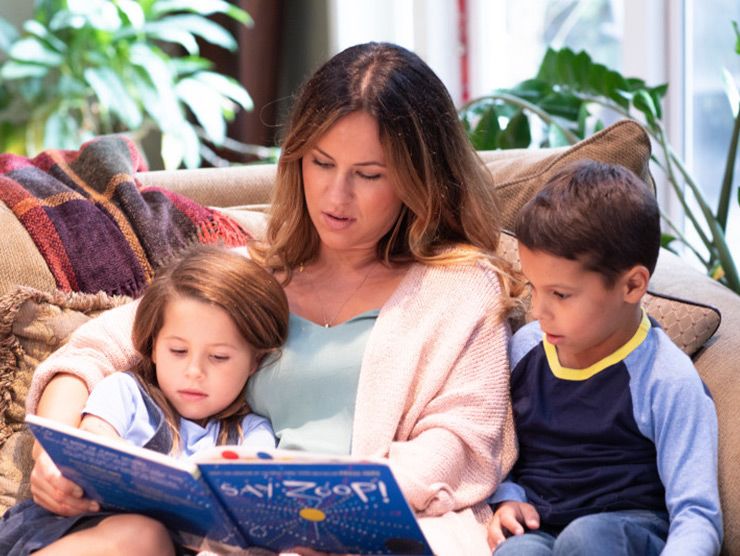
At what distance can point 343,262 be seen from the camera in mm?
1970

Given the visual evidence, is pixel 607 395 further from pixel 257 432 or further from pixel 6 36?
pixel 6 36

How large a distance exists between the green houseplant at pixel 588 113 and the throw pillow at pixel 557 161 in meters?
0.38

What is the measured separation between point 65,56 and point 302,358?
2.58 metres

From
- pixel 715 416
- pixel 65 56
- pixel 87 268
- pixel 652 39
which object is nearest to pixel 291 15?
pixel 65 56

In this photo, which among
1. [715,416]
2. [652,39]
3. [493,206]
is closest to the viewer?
[715,416]

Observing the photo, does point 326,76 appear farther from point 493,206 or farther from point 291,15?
point 291,15

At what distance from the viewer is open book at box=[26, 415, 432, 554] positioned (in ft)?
4.44

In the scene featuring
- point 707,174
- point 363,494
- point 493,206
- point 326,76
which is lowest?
point 707,174

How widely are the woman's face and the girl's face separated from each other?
0.73 feet

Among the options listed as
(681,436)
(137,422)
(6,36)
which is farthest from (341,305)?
(6,36)

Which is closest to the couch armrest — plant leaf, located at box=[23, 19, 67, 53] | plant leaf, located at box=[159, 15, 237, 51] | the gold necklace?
the gold necklace

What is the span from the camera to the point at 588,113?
2.83m

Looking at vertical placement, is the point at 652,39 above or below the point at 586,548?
above

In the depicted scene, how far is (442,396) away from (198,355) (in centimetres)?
36
